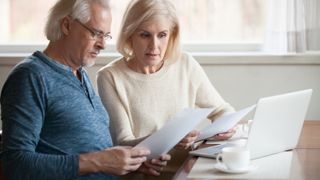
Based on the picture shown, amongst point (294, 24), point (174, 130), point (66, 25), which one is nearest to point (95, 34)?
point (66, 25)

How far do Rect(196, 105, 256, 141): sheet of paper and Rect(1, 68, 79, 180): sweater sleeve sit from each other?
0.55 metres

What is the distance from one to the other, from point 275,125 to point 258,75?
5.06 ft

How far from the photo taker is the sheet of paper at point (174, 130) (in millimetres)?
1926

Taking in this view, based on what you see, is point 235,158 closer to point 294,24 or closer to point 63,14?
point 63,14

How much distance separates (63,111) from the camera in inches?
75.0

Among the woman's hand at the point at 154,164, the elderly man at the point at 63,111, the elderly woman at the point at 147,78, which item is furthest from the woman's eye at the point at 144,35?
the woman's hand at the point at 154,164

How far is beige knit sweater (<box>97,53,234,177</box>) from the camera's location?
2.42 m

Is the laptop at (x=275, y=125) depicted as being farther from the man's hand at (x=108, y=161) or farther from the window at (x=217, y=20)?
the window at (x=217, y=20)

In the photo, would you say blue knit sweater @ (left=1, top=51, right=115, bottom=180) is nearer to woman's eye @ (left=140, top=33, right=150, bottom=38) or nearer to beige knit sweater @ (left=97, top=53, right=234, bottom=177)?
beige knit sweater @ (left=97, top=53, right=234, bottom=177)

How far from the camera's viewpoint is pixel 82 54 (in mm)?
1994

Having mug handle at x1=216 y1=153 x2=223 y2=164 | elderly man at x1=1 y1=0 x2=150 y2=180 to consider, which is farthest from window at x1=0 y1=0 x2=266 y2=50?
mug handle at x1=216 y1=153 x2=223 y2=164

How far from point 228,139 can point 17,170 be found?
0.82 meters

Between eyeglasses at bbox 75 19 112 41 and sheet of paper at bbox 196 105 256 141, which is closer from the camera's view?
eyeglasses at bbox 75 19 112 41

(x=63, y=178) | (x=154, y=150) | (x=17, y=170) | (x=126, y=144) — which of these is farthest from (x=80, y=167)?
(x=126, y=144)
